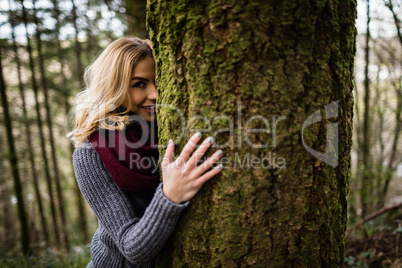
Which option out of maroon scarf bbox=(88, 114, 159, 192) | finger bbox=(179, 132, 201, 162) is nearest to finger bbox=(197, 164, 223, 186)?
finger bbox=(179, 132, 201, 162)

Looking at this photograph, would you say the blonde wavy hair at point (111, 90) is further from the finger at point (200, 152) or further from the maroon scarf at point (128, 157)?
the finger at point (200, 152)

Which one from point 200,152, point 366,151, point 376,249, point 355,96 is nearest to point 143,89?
point 200,152

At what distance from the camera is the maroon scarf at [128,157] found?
1410mm

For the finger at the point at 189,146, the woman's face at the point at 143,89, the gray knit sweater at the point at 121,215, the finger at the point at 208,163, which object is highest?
the woman's face at the point at 143,89

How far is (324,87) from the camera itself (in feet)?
3.56

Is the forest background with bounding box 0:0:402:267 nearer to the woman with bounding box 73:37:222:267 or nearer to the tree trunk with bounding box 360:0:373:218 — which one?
the tree trunk with bounding box 360:0:373:218

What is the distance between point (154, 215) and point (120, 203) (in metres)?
0.28

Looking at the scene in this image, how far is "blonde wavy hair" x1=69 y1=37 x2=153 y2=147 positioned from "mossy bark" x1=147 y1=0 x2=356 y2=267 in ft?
1.97

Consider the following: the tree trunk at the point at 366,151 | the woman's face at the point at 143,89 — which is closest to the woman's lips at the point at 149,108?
the woman's face at the point at 143,89

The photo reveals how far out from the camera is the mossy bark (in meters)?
1.02

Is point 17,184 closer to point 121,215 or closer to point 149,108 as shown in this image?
point 149,108

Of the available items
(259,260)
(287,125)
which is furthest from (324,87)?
(259,260)

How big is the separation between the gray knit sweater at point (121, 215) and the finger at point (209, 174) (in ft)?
0.51

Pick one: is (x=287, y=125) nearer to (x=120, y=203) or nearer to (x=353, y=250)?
(x=120, y=203)
